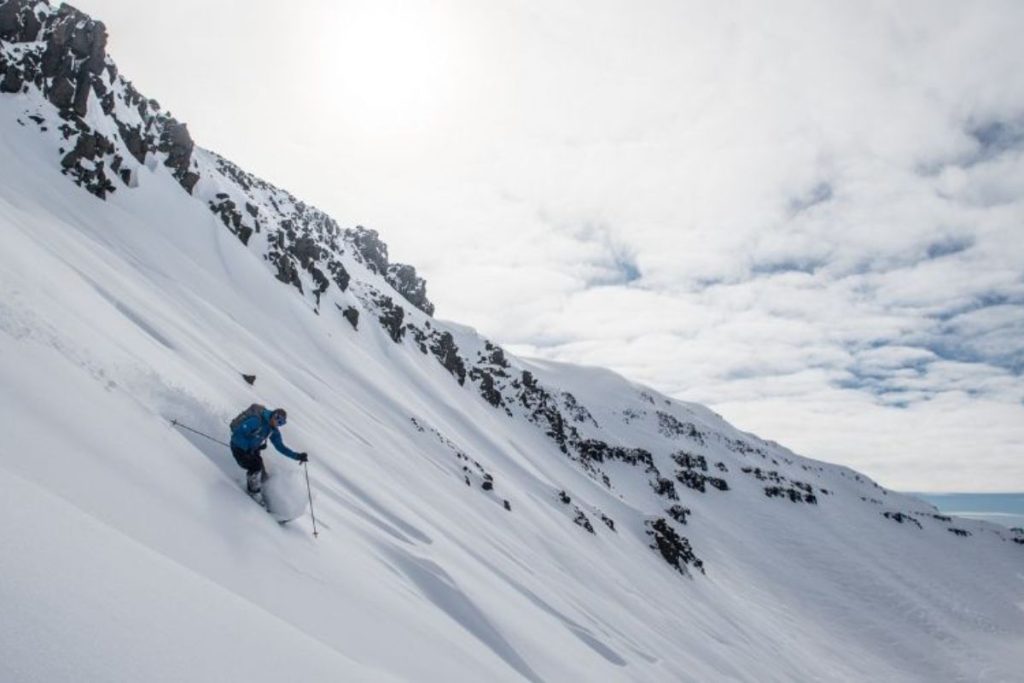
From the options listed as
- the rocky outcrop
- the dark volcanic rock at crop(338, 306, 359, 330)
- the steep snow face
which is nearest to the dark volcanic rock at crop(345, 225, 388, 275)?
the rocky outcrop

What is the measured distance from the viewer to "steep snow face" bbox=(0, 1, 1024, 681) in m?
4.47

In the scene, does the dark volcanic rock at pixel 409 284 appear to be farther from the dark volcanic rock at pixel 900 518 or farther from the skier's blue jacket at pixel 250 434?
the dark volcanic rock at pixel 900 518

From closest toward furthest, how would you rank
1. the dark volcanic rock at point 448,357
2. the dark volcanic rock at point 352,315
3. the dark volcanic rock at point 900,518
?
the dark volcanic rock at point 352,315 → the dark volcanic rock at point 448,357 → the dark volcanic rock at point 900,518

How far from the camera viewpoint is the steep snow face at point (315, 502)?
4473 mm

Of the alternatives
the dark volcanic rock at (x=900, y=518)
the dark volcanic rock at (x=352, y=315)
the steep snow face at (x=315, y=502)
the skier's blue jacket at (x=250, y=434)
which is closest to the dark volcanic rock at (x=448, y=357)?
the steep snow face at (x=315, y=502)

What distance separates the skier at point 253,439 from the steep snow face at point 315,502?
1.12 feet

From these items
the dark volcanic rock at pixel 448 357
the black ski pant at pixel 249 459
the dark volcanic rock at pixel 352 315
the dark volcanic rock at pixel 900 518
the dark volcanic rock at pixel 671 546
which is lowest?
the black ski pant at pixel 249 459

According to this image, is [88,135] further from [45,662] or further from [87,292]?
[45,662]

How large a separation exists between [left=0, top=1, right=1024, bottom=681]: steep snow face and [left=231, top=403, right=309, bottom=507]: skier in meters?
0.34

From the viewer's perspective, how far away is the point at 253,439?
8.19 meters

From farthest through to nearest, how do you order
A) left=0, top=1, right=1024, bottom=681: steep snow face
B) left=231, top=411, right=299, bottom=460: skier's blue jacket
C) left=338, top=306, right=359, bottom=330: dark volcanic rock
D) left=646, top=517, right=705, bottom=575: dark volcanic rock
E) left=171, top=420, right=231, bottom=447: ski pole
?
left=338, top=306, right=359, bottom=330: dark volcanic rock → left=646, top=517, right=705, bottom=575: dark volcanic rock → left=171, top=420, right=231, bottom=447: ski pole → left=231, top=411, right=299, bottom=460: skier's blue jacket → left=0, top=1, right=1024, bottom=681: steep snow face

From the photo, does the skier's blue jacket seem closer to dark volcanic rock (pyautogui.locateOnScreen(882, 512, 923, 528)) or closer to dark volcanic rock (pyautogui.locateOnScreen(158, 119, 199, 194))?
dark volcanic rock (pyautogui.locateOnScreen(158, 119, 199, 194))

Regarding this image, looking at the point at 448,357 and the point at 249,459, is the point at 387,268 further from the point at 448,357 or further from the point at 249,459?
the point at 249,459

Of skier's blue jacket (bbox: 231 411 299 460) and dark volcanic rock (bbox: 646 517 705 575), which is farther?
dark volcanic rock (bbox: 646 517 705 575)
